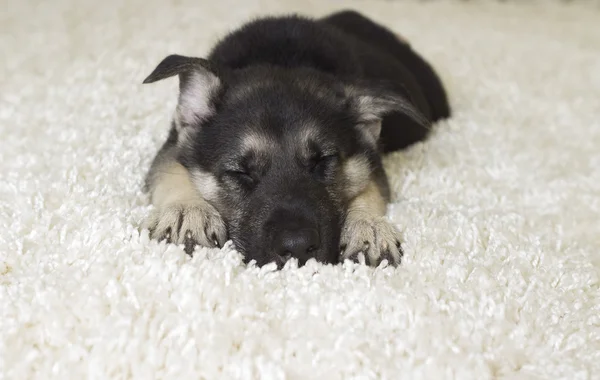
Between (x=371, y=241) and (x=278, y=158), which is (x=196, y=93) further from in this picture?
(x=371, y=241)

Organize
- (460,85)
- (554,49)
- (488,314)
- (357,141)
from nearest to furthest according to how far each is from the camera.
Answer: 1. (488,314)
2. (357,141)
3. (460,85)
4. (554,49)

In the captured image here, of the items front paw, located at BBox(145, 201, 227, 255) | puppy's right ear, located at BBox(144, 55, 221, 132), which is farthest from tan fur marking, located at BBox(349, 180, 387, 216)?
puppy's right ear, located at BBox(144, 55, 221, 132)

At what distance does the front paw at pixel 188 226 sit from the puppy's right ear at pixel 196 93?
48 cm

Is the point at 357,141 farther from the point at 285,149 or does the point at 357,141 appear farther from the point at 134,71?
the point at 134,71

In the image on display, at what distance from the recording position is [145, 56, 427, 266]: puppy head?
213 centimetres

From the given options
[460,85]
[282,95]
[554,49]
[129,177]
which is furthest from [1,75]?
[554,49]

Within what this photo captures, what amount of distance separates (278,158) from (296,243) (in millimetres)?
438

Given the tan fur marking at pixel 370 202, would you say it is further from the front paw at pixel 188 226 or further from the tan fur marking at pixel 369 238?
the front paw at pixel 188 226

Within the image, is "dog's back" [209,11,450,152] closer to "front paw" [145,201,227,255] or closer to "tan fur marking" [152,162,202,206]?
"tan fur marking" [152,162,202,206]

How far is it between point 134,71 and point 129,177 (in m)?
1.43

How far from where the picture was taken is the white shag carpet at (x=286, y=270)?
5.18ft

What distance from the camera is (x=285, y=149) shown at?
234 centimetres

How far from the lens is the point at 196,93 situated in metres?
2.59

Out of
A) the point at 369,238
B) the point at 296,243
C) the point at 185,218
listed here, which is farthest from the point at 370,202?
the point at 185,218
